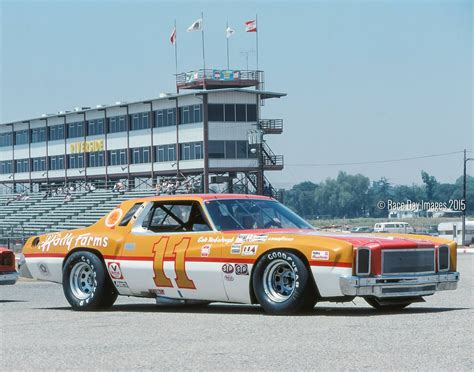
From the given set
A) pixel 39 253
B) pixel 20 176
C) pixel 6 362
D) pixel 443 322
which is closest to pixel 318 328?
pixel 443 322

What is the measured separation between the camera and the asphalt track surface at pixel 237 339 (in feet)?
28.0

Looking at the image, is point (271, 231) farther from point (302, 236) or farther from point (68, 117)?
point (68, 117)

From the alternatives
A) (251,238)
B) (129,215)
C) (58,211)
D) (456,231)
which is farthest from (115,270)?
(456,231)

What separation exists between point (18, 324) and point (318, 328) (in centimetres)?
344

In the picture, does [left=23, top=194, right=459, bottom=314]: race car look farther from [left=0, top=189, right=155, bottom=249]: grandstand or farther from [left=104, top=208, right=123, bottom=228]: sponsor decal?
[left=0, top=189, right=155, bottom=249]: grandstand

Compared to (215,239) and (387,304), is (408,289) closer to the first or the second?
(387,304)

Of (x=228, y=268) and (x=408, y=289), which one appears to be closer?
(x=408, y=289)

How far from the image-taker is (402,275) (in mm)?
12625

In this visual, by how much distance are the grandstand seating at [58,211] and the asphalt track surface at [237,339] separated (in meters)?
48.0

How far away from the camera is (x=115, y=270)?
14250mm

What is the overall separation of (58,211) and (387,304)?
58.6 m

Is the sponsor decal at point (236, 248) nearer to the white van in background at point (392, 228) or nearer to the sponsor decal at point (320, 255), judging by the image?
the sponsor decal at point (320, 255)

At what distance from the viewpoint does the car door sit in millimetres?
13320

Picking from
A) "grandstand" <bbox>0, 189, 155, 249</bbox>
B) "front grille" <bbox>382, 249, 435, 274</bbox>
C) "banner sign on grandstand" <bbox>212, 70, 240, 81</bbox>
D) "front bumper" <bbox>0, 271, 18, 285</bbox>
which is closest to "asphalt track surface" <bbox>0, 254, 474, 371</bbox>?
"front grille" <bbox>382, 249, 435, 274</bbox>
